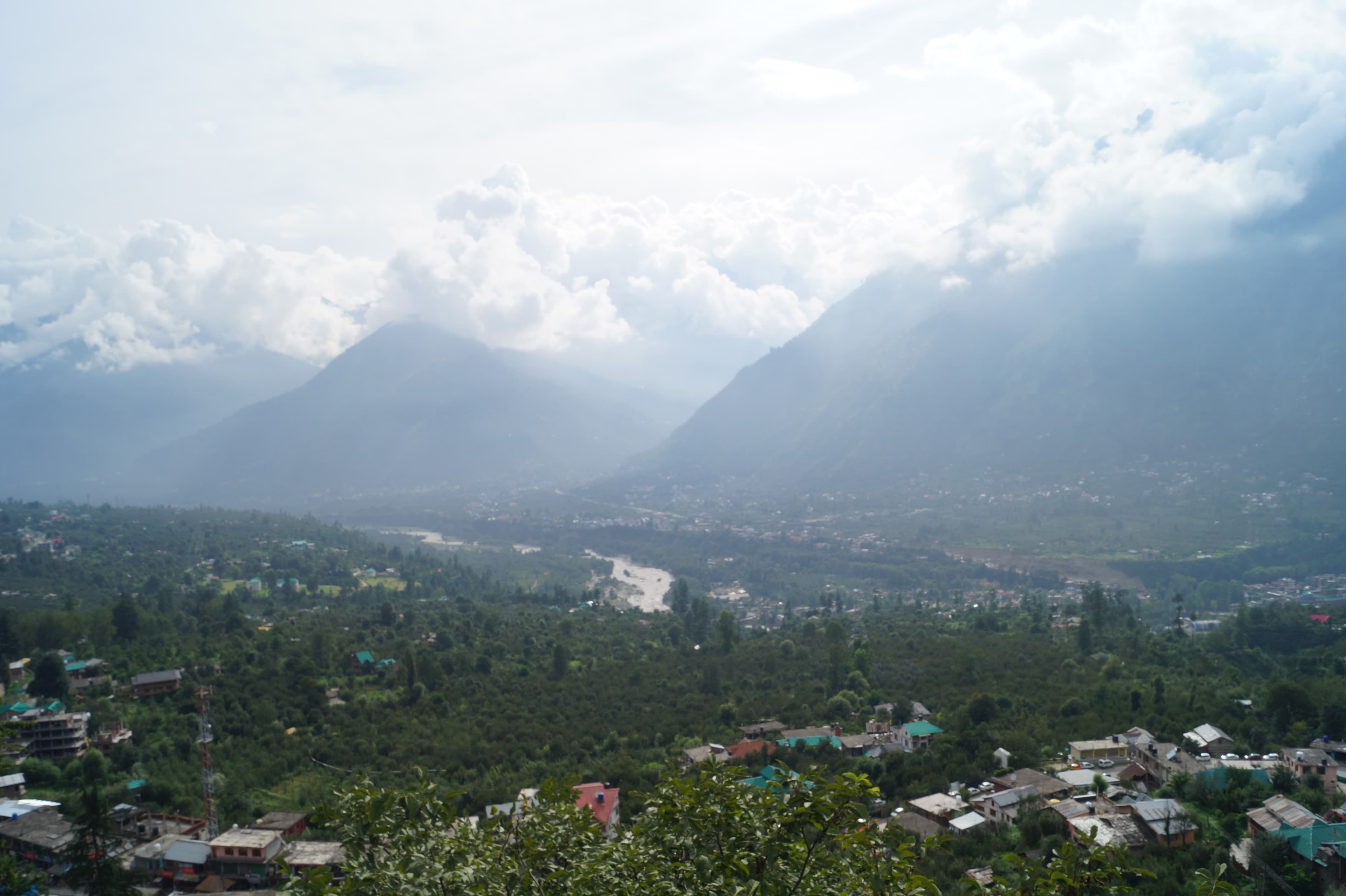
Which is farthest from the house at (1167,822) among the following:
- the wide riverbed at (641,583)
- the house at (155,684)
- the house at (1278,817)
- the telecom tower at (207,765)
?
the wide riverbed at (641,583)

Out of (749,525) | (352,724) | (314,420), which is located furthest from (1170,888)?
A: (314,420)

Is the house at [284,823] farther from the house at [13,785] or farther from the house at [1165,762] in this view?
the house at [1165,762]

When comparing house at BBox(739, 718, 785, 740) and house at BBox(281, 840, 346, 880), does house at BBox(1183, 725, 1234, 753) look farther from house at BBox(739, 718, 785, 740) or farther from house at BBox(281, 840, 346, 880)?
house at BBox(281, 840, 346, 880)

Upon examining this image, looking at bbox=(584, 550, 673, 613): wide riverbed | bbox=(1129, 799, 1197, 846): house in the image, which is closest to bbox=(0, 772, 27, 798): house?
bbox=(1129, 799, 1197, 846): house

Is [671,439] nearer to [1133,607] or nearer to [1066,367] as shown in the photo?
[1066,367]

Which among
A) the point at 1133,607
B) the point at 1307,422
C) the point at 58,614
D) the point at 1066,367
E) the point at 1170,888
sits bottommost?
the point at 1133,607

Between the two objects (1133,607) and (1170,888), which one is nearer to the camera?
(1170,888)

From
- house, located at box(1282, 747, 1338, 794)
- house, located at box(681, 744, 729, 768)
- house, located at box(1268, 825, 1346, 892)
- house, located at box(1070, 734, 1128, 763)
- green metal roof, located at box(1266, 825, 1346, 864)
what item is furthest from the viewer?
house, located at box(681, 744, 729, 768)
